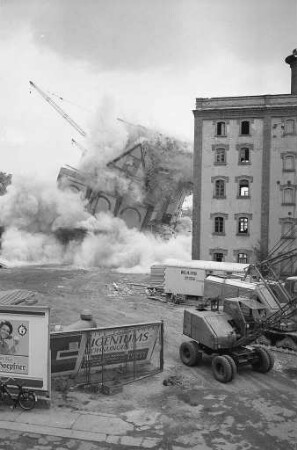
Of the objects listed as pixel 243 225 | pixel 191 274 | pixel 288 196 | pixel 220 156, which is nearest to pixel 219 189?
pixel 220 156

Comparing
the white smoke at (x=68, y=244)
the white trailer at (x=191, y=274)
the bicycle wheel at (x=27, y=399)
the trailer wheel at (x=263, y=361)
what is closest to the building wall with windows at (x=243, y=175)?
the white smoke at (x=68, y=244)

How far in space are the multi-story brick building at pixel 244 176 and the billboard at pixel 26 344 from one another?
1126 inches

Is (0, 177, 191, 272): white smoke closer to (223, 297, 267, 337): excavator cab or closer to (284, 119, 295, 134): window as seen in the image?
(284, 119, 295, 134): window

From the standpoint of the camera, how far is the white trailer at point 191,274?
1106 inches

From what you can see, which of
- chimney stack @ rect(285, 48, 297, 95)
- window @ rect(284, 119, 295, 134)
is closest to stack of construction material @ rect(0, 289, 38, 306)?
window @ rect(284, 119, 295, 134)

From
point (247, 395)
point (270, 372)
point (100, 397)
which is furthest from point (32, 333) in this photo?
point (270, 372)

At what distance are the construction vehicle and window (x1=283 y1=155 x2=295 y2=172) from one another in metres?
24.8

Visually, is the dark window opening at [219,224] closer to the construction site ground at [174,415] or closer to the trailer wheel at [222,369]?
the construction site ground at [174,415]

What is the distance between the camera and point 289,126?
37.7 metres

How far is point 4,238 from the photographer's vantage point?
5369 cm

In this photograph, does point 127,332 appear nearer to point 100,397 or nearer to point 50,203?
point 100,397

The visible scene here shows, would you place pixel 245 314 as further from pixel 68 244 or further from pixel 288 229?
pixel 68 244

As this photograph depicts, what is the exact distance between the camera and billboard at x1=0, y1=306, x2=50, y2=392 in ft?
37.2

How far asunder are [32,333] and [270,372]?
8320mm
